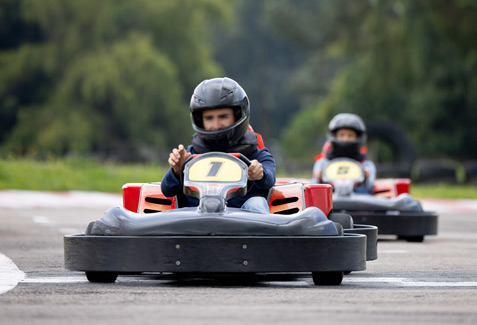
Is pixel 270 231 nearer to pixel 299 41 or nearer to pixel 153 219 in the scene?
pixel 153 219

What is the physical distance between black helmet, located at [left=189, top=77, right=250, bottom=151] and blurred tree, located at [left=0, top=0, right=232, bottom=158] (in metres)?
29.2

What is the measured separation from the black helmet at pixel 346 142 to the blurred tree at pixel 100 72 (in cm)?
2341

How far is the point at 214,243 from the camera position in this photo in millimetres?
6094

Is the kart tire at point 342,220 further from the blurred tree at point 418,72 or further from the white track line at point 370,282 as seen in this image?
A: the blurred tree at point 418,72

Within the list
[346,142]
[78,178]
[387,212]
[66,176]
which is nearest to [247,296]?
[387,212]

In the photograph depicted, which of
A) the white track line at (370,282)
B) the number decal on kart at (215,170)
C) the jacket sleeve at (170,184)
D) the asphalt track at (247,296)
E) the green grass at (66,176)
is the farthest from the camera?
the green grass at (66,176)

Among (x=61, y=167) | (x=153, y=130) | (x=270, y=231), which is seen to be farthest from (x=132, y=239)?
(x=153, y=130)

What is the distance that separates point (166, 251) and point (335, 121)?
24.8 ft

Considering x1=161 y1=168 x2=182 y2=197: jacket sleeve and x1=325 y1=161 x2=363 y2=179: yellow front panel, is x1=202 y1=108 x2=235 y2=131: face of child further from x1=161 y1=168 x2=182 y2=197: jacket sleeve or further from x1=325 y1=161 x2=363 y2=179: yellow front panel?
x1=325 y1=161 x2=363 y2=179: yellow front panel

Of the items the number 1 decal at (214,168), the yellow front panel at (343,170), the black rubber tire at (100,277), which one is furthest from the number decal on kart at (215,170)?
the yellow front panel at (343,170)

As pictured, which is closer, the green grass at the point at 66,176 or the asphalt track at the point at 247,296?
the asphalt track at the point at 247,296

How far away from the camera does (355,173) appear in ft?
41.0

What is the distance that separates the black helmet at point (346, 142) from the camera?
521 inches

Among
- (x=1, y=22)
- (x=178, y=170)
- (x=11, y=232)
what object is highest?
(x=1, y=22)
